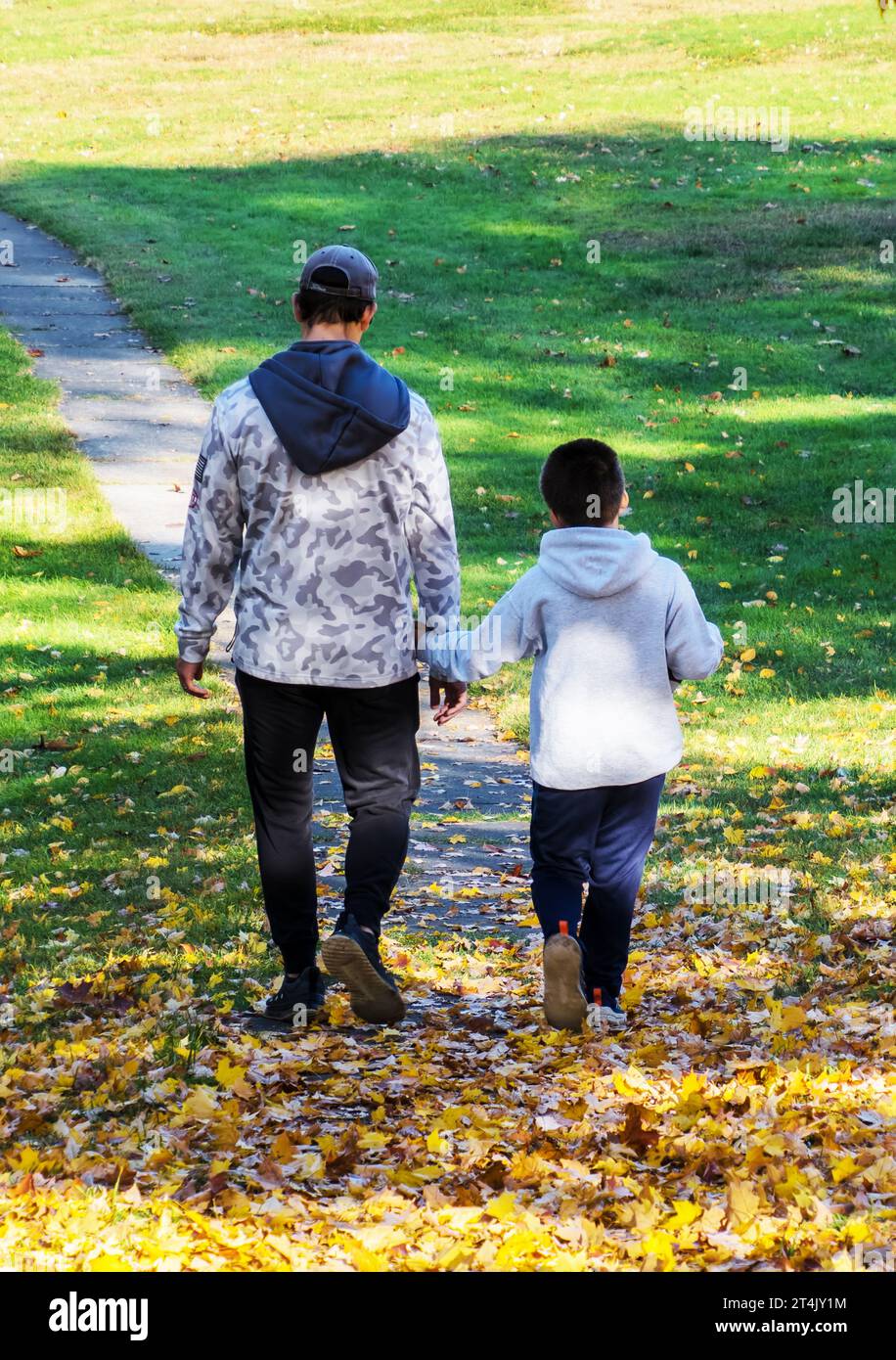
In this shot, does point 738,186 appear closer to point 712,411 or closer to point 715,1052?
point 712,411

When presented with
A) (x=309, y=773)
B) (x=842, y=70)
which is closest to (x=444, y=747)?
(x=309, y=773)

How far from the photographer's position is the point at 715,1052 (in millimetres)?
4707

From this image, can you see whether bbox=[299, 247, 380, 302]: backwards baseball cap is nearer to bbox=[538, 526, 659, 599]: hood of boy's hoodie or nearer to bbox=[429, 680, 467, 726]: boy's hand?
bbox=[538, 526, 659, 599]: hood of boy's hoodie

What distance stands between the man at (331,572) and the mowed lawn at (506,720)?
0.67m

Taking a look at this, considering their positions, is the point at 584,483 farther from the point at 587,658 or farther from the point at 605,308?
the point at 605,308

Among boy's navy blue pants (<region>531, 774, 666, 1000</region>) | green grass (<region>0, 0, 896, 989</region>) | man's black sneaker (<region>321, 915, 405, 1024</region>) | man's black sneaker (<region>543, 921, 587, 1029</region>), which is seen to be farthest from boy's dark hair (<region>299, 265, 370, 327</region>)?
green grass (<region>0, 0, 896, 989</region>)

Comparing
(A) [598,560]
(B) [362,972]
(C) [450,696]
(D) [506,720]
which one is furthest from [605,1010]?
(D) [506,720]

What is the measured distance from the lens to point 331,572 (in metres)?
4.42

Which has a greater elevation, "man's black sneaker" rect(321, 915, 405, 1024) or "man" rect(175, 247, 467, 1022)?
"man" rect(175, 247, 467, 1022)

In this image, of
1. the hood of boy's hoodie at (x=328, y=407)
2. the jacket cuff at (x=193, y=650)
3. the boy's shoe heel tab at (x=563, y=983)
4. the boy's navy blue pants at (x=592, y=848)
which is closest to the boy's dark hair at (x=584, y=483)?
the hood of boy's hoodie at (x=328, y=407)

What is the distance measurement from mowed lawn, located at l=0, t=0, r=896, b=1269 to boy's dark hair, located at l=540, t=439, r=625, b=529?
160 centimetres

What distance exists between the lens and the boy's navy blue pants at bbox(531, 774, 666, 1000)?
460 cm

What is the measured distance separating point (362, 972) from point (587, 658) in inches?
44.3

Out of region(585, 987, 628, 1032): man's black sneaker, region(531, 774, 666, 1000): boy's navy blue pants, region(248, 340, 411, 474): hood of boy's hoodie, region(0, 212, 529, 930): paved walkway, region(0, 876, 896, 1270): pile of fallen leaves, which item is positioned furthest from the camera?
region(0, 212, 529, 930): paved walkway
